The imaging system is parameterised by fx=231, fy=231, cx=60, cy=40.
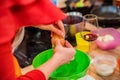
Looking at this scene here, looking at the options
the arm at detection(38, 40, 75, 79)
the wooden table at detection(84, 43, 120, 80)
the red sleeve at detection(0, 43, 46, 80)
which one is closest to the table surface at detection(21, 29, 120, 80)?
the wooden table at detection(84, 43, 120, 80)

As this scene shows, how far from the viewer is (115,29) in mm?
1438

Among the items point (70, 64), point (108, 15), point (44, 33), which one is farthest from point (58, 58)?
point (108, 15)

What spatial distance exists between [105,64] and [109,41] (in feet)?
0.64

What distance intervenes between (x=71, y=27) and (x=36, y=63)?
16.0 inches

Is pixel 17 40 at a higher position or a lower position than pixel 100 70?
higher

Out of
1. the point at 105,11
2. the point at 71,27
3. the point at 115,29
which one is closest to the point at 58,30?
the point at 71,27

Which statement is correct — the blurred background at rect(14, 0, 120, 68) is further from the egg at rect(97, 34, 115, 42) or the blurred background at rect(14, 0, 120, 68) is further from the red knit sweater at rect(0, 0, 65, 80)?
the red knit sweater at rect(0, 0, 65, 80)

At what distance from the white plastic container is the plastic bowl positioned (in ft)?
0.39

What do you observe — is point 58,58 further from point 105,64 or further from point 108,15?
point 108,15

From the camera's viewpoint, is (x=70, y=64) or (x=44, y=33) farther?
(x=44, y=33)

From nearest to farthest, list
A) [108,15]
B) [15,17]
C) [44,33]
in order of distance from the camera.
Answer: [15,17], [44,33], [108,15]

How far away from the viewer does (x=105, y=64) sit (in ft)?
3.75

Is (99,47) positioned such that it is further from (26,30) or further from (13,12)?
(13,12)

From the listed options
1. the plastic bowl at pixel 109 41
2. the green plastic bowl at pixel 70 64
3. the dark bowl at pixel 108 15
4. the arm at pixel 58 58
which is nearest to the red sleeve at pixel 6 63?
the arm at pixel 58 58
